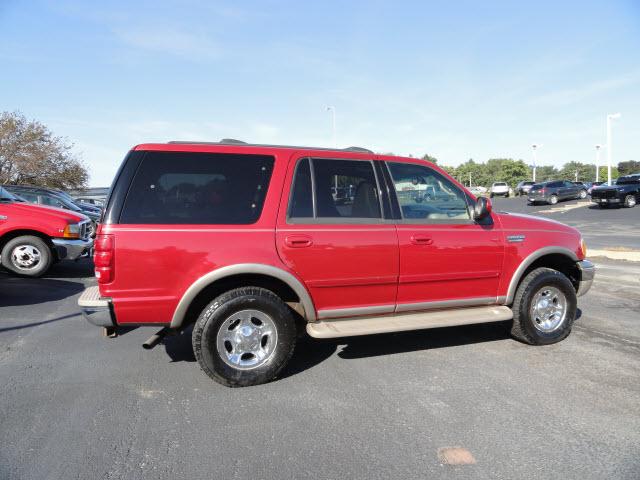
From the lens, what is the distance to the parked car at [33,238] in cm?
804

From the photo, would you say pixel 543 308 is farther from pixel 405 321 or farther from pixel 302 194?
pixel 302 194

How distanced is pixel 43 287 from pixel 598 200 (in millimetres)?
28829

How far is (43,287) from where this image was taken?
7.59 metres

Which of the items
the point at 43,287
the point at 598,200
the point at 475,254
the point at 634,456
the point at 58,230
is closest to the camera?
the point at 634,456

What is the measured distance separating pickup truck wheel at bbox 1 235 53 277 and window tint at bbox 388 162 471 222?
687 centimetres

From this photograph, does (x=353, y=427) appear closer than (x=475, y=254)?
Yes

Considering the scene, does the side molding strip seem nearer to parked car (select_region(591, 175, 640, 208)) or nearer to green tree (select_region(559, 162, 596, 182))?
parked car (select_region(591, 175, 640, 208))

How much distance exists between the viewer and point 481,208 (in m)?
4.32

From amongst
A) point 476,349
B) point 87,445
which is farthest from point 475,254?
point 87,445

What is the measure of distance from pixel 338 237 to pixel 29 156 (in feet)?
98.0

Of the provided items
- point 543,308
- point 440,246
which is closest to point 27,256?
point 440,246

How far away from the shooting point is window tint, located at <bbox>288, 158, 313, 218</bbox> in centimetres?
391

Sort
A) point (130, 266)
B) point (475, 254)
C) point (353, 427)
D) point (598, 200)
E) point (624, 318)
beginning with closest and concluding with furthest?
point (353, 427), point (130, 266), point (475, 254), point (624, 318), point (598, 200)

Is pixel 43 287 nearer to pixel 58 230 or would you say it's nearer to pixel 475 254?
pixel 58 230
